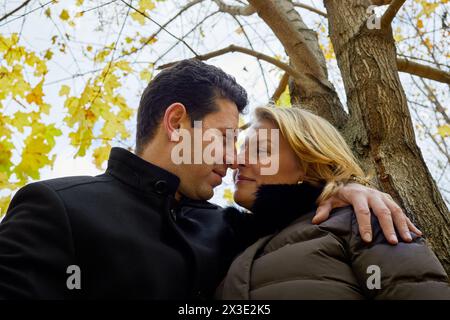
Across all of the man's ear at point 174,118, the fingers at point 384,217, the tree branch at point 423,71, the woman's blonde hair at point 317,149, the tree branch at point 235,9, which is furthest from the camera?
the tree branch at point 235,9

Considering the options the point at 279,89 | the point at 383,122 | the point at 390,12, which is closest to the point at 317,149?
the point at 383,122

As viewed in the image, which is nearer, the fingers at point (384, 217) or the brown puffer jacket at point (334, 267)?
the brown puffer jacket at point (334, 267)

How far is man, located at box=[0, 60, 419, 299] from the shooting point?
1301 millimetres

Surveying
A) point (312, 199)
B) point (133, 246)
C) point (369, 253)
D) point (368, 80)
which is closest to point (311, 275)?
point (369, 253)

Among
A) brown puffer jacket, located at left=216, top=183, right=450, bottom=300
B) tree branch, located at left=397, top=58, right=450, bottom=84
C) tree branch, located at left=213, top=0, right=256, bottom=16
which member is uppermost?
tree branch, located at left=213, top=0, right=256, bottom=16

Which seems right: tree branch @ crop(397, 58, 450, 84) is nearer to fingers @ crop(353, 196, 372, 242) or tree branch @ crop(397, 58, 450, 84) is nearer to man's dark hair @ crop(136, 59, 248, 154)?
man's dark hair @ crop(136, 59, 248, 154)

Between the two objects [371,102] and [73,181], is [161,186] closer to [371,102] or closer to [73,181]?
[73,181]

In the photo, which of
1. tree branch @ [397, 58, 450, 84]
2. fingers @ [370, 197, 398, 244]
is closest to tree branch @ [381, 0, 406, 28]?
tree branch @ [397, 58, 450, 84]

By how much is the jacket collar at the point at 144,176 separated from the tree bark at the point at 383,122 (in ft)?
3.10

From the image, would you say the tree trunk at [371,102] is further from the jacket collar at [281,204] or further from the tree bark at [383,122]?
the jacket collar at [281,204]

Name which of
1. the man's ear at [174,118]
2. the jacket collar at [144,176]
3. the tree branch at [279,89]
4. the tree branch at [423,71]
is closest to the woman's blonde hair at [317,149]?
the man's ear at [174,118]

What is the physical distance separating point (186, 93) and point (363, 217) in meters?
1.04

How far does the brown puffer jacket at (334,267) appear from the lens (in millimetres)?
1232
